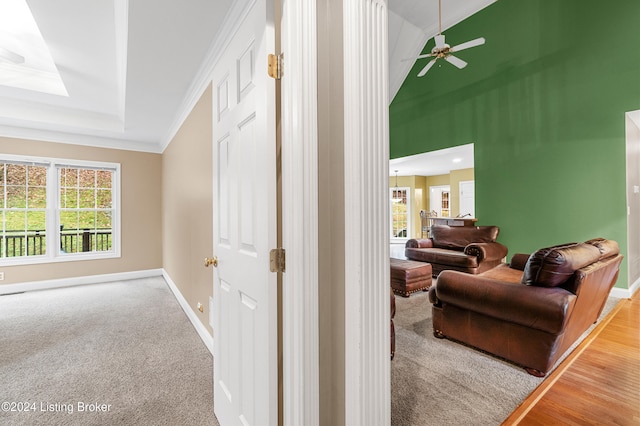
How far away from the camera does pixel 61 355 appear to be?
95.4 inches

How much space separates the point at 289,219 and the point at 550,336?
6.81ft

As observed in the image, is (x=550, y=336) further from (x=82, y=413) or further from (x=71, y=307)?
(x=71, y=307)

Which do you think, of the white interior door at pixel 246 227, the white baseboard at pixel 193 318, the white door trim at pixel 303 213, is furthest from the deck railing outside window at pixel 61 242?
the white door trim at pixel 303 213

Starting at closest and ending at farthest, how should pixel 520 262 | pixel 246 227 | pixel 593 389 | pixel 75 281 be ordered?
1. pixel 246 227
2. pixel 593 389
3. pixel 520 262
4. pixel 75 281

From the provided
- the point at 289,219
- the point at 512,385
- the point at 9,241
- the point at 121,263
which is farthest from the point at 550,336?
the point at 9,241

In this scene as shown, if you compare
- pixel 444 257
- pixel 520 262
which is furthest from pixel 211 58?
pixel 444 257

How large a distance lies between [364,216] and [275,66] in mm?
676

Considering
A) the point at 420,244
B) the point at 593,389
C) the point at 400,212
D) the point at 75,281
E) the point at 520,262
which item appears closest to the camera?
the point at 593,389

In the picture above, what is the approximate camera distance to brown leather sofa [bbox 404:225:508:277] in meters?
4.33

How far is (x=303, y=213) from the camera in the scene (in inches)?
38.5

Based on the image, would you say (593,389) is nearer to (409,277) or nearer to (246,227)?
(409,277)

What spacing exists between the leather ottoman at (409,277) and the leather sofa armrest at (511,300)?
123 cm

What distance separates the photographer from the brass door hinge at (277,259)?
1.07 m

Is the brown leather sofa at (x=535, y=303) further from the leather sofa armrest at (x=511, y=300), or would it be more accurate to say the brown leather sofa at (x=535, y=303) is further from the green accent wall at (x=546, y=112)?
the green accent wall at (x=546, y=112)
